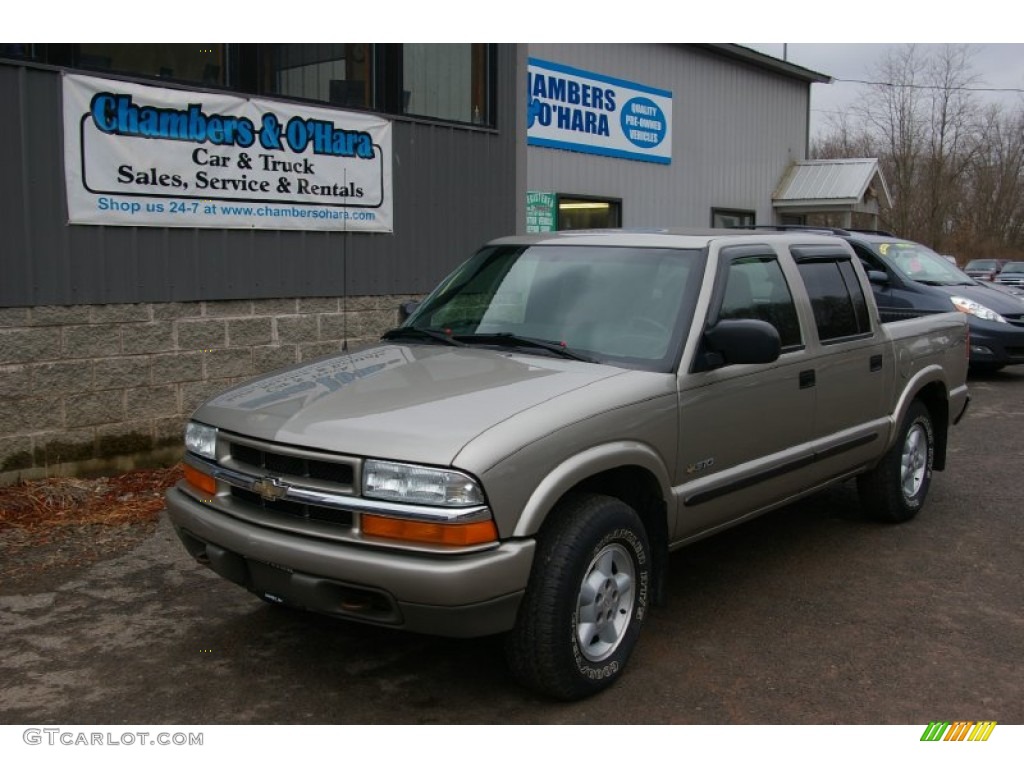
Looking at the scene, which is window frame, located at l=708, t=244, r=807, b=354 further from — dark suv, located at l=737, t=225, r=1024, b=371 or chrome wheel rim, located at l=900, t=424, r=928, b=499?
dark suv, located at l=737, t=225, r=1024, b=371

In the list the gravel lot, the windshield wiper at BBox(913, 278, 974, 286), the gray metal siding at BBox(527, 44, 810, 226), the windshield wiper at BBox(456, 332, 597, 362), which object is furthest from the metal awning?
the windshield wiper at BBox(456, 332, 597, 362)

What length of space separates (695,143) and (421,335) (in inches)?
512

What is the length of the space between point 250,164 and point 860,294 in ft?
15.2

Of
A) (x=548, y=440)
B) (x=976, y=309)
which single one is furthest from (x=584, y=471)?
(x=976, y=309)

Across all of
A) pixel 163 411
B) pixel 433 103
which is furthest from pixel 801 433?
pixel 433 103

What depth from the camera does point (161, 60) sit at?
7.46 m

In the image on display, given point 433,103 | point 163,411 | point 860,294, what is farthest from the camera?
point 433,103

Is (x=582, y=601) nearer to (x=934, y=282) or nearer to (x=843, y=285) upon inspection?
(x=843, y=285)

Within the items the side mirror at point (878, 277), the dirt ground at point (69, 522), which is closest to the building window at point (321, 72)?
the dirt ground at point (69, 522)

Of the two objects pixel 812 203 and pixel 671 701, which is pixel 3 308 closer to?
pixel 671 701

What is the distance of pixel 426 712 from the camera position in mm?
3854

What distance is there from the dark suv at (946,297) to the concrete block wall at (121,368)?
23.8 feet

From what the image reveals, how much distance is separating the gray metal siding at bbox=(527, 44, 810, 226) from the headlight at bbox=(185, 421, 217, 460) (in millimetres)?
9725

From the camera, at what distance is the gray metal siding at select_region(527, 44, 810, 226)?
14.5m
